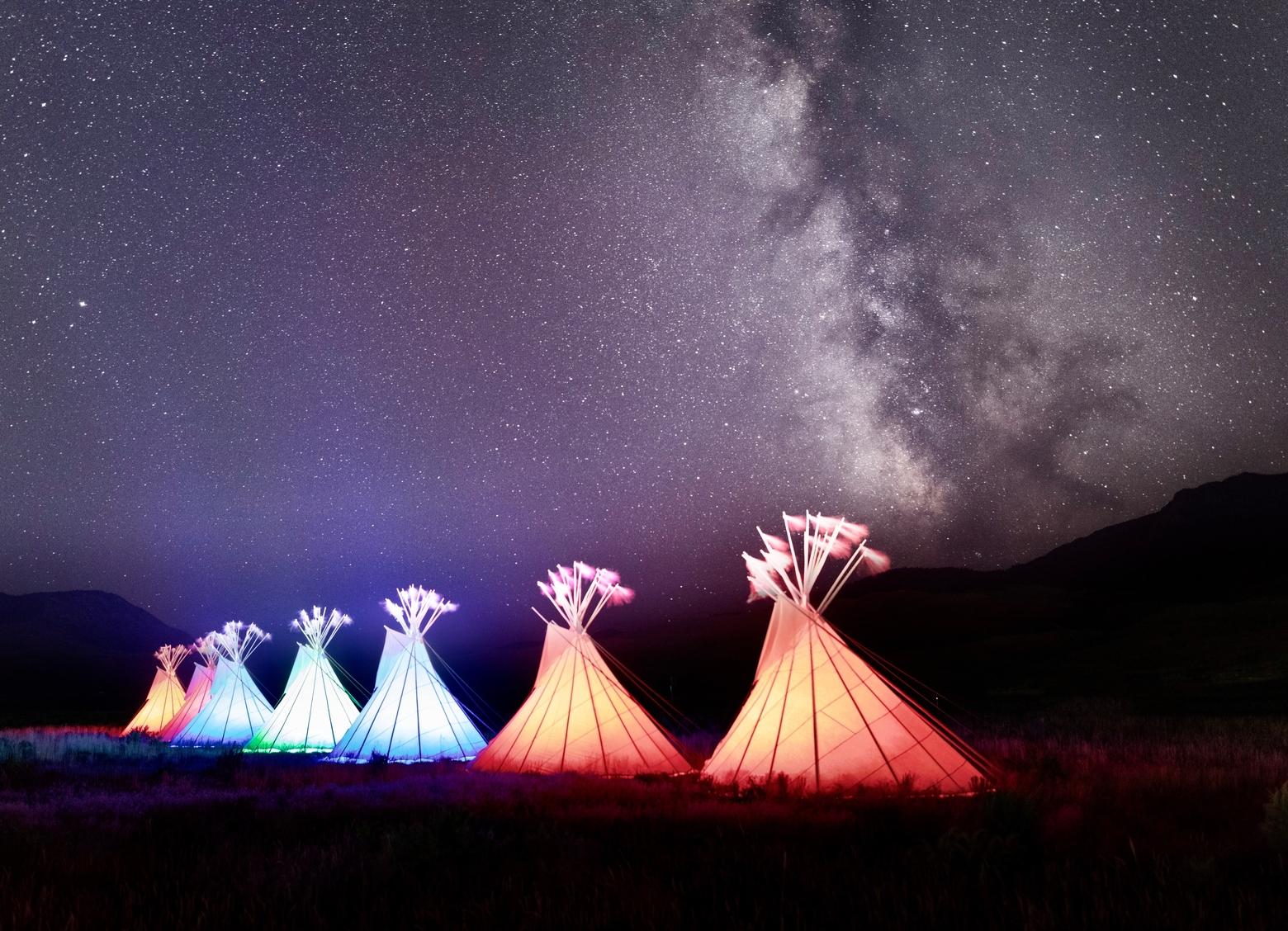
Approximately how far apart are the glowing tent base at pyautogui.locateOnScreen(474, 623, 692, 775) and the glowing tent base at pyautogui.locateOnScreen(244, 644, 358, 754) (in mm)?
10976

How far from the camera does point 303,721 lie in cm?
2761

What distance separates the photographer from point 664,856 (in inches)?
298

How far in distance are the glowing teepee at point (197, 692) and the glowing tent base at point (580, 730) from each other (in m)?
20.5

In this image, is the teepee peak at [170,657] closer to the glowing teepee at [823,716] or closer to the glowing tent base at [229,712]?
the glowing tent base at [229,712]

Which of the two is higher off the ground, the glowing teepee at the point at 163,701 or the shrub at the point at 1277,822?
the glowing teepee at the point at 163,701

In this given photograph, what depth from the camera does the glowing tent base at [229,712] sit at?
103 feet

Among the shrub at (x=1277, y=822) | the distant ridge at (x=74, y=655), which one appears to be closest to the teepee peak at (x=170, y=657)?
the distant ridge at (x=74, y=655)

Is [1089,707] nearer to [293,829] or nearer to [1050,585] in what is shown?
[293,829]

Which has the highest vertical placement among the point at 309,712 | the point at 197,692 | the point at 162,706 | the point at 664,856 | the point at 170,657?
the point at 170,657

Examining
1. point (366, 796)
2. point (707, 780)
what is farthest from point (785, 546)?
point (366, 796)

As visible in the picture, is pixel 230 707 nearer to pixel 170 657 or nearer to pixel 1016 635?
pixel 170 657

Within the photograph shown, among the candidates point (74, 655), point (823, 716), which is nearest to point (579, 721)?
point (823, 716)

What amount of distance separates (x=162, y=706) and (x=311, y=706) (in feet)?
58.9

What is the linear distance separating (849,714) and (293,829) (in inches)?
297
